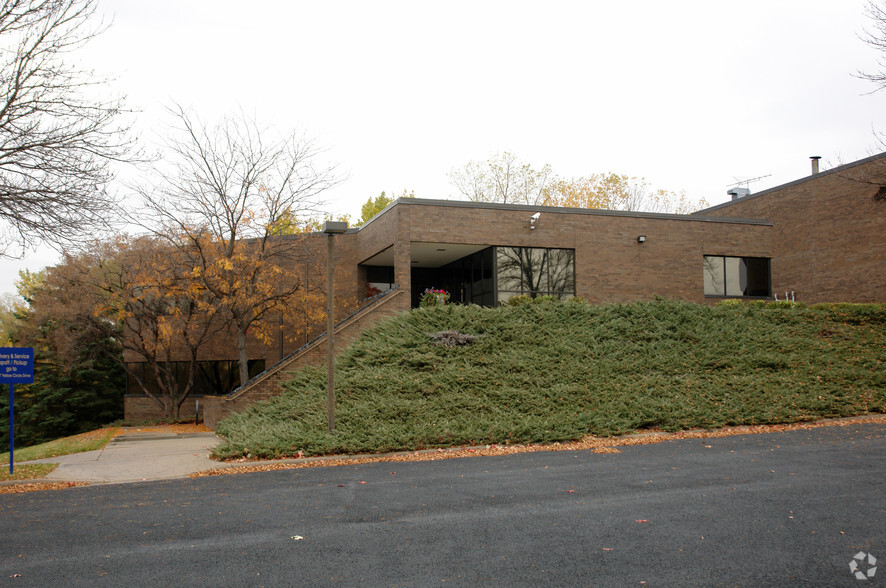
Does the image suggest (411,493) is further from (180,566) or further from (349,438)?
(349,438)

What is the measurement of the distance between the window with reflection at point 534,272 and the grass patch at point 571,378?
1.83 meters

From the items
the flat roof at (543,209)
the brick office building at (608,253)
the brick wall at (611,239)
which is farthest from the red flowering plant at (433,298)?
the flat roof at (543,209)

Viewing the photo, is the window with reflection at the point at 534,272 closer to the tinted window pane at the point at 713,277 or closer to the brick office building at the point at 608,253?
the brick office building at the point at 608,253

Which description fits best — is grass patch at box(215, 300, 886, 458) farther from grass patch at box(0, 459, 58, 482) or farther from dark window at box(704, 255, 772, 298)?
dark window at box(704, 255, 772, 298)

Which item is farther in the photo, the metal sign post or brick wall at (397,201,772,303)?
brick wall at (397,201,772,303)

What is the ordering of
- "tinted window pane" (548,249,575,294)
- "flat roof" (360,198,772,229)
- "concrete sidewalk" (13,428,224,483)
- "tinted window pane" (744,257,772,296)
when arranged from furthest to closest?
"tinted window pane" (744,257,772,296) < "tinted window pane" (548,249,575,294) < "flat roof" (360,198,772,229) < "concrete sidewalk" (13,428,224,483)

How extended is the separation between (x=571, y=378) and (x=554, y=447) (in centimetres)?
375

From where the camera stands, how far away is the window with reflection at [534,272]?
2195 centimetres

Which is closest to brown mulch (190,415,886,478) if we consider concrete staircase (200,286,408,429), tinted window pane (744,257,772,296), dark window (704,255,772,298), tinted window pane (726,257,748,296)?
concrete staircase (200,286,408,429)

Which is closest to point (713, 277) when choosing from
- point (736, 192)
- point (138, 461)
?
point (736, 192)

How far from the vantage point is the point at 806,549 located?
17.9ft

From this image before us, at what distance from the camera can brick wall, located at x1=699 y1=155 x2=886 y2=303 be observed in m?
25.0

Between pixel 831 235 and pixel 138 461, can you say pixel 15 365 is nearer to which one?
pixel 138 461

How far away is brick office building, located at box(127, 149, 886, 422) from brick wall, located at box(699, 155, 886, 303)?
44 mm
